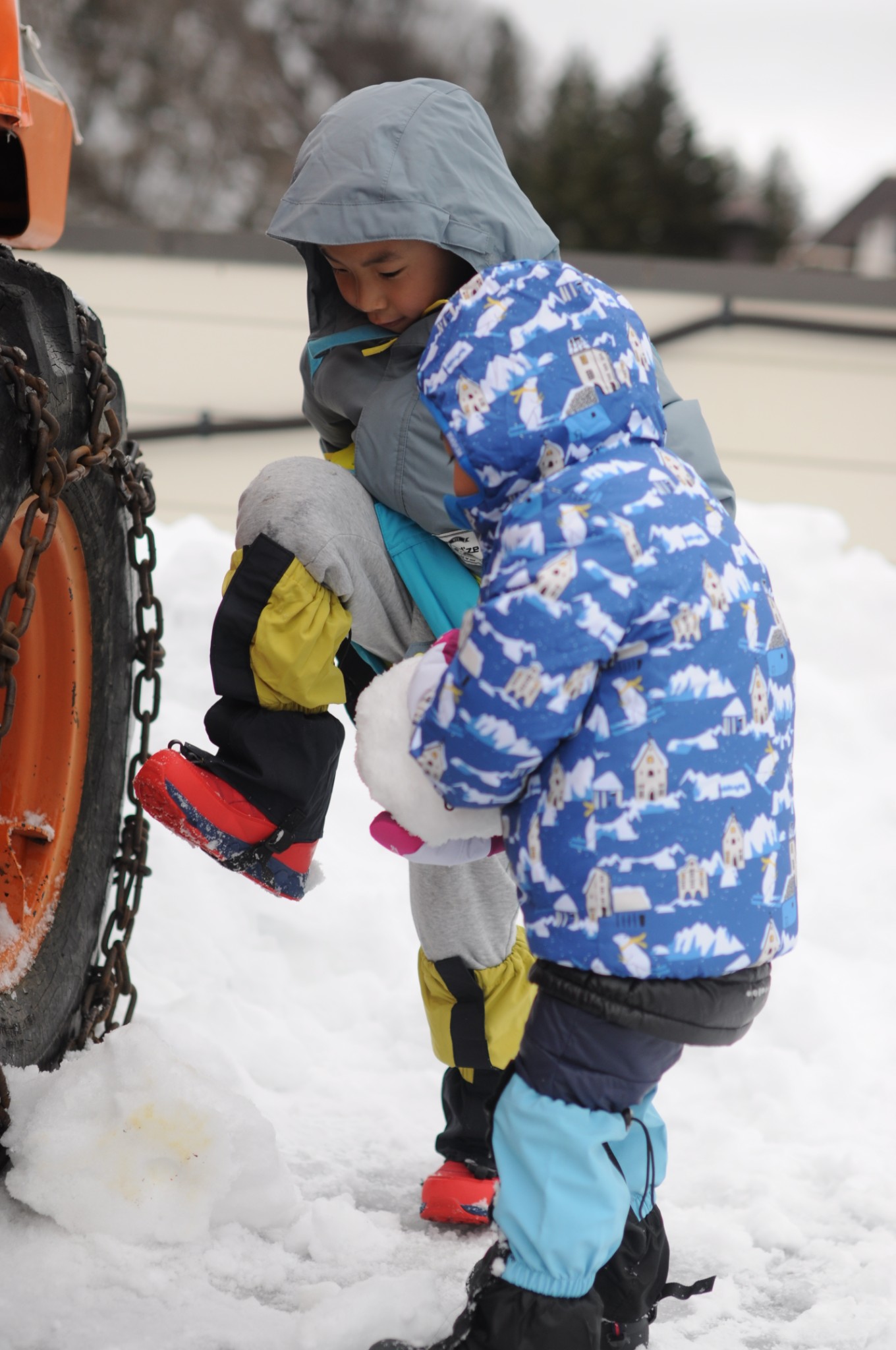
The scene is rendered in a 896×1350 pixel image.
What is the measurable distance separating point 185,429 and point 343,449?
3780 mm

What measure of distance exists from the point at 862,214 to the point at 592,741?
21.9m

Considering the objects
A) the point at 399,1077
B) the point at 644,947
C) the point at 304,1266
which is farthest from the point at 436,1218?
the point at 644,947

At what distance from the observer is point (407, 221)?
1.89m

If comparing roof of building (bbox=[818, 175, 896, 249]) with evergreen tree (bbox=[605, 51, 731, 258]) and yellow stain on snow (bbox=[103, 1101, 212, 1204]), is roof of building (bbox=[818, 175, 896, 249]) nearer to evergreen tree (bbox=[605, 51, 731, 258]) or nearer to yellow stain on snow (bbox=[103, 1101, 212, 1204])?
evergreen tree (bbox=[605, 51, 731, 258])

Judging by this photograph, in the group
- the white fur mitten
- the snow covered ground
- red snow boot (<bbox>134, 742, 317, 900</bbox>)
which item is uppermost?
the white fur mitten

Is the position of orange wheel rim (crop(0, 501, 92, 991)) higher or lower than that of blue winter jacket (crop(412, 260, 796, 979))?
lower

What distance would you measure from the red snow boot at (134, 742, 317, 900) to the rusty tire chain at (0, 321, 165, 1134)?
159mm

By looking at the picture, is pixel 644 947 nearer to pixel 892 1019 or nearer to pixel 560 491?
pixel 560 491

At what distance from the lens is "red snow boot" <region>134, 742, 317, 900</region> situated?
201cm

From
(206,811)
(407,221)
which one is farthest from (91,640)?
(407,221)

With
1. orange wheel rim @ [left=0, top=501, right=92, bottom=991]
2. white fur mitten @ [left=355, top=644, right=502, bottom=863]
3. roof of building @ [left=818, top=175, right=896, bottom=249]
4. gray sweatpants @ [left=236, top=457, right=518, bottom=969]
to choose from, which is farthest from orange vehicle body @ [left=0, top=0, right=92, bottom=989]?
roof of building @ [left=818, top=175, right=896, bottom=249]

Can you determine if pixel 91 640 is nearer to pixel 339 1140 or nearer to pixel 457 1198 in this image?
pixel 339 1140

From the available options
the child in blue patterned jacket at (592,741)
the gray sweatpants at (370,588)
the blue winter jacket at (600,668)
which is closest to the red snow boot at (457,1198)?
the gray sweatpants at (370,588)

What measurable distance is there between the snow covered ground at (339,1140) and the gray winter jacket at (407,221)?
1.04 m
